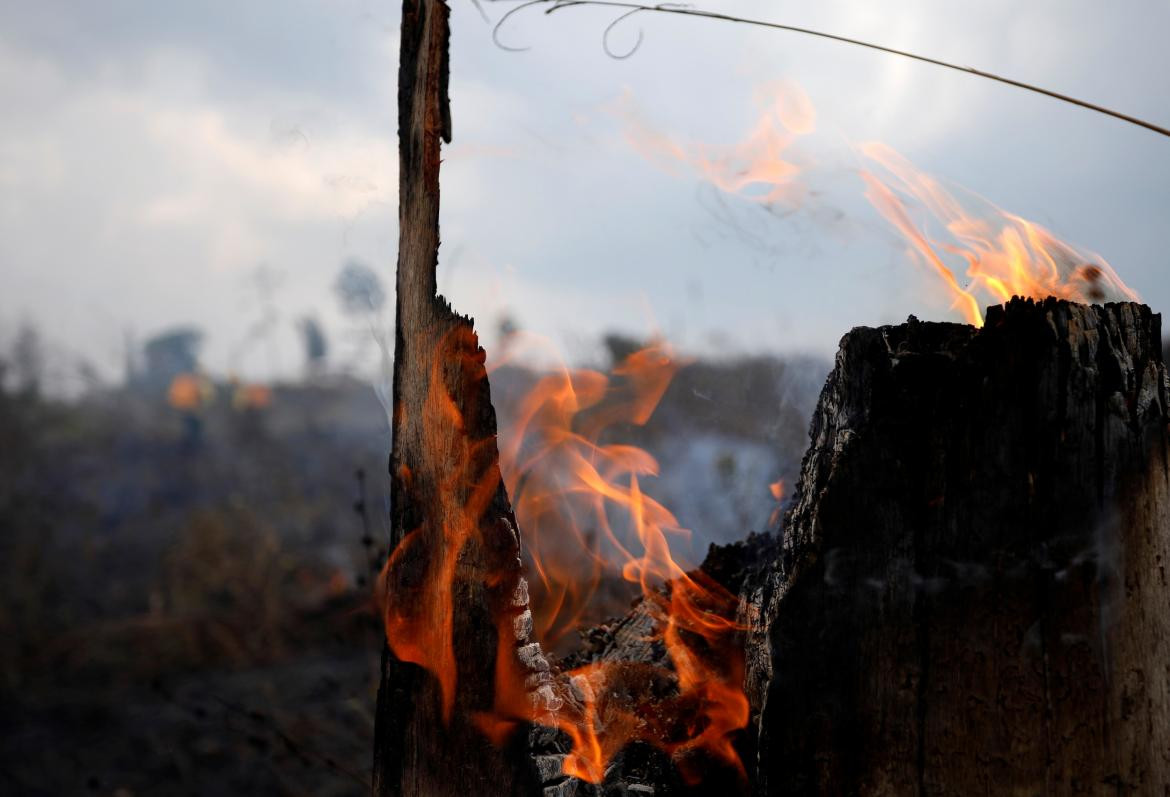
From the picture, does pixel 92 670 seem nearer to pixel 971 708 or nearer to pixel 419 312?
pixel 419 312

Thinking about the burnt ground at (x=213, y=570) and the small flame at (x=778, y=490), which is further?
the burnt ground at (x=213, y=570)

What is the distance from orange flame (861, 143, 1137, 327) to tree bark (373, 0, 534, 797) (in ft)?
Result: 3.81

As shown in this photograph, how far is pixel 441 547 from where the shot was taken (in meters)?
1.84

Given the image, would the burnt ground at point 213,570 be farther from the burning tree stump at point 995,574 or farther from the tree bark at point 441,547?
the burning tree stump at point 995,574

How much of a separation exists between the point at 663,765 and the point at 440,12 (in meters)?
1.82

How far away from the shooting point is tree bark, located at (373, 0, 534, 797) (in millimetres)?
1814

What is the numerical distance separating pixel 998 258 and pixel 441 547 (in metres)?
1.49

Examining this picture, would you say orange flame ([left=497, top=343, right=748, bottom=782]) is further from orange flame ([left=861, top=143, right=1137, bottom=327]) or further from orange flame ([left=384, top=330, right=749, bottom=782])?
orange flame ([left=861, top=143, right=1137, bottom=327])

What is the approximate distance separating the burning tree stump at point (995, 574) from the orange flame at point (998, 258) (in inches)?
13.0

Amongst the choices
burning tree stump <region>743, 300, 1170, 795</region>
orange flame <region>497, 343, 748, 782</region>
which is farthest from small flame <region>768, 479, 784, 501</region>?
burning tree stump <region>743, 300, 1170, 795</region>

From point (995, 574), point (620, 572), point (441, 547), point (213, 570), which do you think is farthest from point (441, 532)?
point (213, 570)

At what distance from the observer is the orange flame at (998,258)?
190cm

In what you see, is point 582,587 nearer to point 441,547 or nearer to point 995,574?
point 441,547

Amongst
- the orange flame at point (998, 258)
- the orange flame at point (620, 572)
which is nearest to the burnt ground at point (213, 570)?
the orange flame at point (620, 572)
